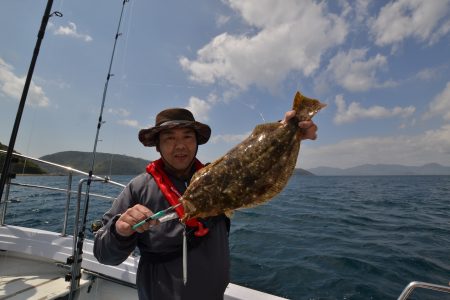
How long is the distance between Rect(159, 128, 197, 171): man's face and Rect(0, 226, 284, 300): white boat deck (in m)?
2.23

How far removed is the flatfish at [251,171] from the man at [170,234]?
15 centimetres

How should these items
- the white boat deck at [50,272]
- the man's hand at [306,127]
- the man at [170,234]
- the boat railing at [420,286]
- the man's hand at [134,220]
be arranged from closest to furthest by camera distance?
the man's hand at [134,220]
the man's hand at [306,127]
the man at [170,234]
the boat railing at [420,286]
the white boat deck at [50,272]

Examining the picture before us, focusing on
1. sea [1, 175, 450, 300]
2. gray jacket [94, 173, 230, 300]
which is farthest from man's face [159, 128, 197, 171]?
sea [1, 175, 450, 300]

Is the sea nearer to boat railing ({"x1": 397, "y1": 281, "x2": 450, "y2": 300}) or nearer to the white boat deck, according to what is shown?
the white boat deck

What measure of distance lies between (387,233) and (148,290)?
13.0 metres

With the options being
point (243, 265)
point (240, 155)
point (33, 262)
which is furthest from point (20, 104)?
point (243, 265)

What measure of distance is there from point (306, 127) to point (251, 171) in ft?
2.12

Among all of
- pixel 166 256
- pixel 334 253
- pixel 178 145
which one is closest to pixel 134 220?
pixel 166 256

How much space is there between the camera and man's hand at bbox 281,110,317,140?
2363mm

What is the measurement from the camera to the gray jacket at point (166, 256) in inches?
98.1

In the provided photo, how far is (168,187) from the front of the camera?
9.14ft

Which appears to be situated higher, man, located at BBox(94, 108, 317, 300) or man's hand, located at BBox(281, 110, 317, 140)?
man's hand, located at BBox(281, 110, 317, 140)

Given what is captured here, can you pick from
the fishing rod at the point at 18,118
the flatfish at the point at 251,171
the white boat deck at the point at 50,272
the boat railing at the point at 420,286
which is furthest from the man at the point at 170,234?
the fishing rod at the point at 18,118

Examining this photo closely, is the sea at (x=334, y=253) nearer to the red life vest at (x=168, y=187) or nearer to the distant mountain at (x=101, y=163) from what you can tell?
the distant mountain at (x=101, y=163)
